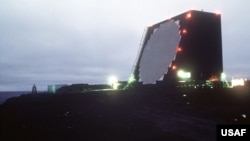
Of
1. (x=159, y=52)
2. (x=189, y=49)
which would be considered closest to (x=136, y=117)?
(x=189, y=49)

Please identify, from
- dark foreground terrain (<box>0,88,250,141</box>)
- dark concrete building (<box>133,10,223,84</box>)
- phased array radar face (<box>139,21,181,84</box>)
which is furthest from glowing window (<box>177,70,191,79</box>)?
dark foreground terrain (<box>0,88,250,141</box>)

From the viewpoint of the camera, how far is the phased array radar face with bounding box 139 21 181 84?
38.2m

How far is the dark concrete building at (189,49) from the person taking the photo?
121ft

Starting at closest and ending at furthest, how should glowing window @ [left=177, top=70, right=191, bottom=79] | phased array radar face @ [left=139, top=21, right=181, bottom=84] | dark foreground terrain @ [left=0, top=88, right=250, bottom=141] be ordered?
1. dark foreground terrain @ [left=0, top=88, right=250, bottom=141]
2. glowing window @ [left=177, top=70, right=191, bottom=79]
3. phased array radar face @ [left=139, top=21, right=181, bottom=84]

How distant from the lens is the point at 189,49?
37.2 metres

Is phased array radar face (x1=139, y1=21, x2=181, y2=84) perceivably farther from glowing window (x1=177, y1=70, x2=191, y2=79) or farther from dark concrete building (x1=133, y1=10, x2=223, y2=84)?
glowing window (x1=177, y1=70, x2=191, y2=79)

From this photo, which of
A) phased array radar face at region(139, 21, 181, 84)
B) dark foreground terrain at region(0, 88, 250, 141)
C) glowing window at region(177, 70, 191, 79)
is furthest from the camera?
phased array radar face at region(139, 21, 181, 84)

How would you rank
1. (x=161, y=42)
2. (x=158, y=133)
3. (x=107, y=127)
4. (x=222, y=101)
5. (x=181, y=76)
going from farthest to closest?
(x=161, y=42) < (x=181, y=76) < (x=222, y=101) < (x=107, y=127) < (x=158, y=133)

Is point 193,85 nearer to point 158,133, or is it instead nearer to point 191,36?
point 191,36

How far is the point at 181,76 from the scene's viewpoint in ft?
121

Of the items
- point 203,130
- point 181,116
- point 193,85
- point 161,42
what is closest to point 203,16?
point 161,42

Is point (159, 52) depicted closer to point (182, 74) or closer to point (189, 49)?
point (189, 49)

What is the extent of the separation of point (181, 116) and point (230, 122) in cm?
372

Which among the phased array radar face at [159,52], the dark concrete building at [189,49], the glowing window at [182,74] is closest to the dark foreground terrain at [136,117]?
the glowing window at [182,74]
